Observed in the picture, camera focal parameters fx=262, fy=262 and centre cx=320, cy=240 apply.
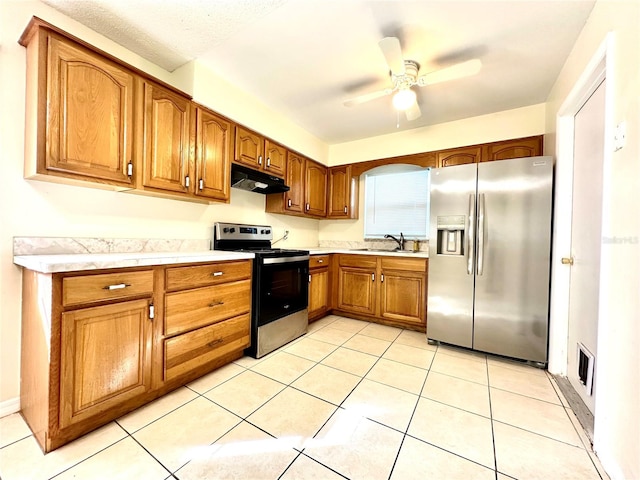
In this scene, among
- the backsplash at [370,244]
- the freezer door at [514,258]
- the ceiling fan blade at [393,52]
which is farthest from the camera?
the backsplash at [370,244]

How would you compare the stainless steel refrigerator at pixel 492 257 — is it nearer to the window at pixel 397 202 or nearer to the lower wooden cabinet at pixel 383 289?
the lower wooden cabinet at pixel 383 289

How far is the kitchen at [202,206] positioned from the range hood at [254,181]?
17 centimetres

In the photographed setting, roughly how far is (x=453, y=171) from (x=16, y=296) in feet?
11.0

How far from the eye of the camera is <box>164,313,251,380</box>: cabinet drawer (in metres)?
1.69

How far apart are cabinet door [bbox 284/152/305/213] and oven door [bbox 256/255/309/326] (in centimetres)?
82

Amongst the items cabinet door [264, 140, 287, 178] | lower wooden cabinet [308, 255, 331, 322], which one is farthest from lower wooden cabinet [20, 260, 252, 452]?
cabinet door [264, 140, 287, 178]

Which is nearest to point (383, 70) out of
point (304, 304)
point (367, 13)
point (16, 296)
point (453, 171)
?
point (367, 13)

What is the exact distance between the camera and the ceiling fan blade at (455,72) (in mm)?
1716

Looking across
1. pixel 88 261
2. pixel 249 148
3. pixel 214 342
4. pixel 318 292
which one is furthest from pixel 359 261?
pixel 88 261

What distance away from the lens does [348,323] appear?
3236mm

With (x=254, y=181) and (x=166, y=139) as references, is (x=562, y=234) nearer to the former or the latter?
(x=254, y=181)

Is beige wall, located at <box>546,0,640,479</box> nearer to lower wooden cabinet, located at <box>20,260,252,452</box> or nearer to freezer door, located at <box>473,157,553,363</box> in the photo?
freezer door, located at <box>473,157,553,363</box>

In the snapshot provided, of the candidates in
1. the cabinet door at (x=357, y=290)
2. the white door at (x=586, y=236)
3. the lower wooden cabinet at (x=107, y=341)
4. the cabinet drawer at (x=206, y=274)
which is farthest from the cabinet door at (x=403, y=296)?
the lower wooden cabinet at (x=107, y=341)

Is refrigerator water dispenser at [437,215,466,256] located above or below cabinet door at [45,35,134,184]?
below
